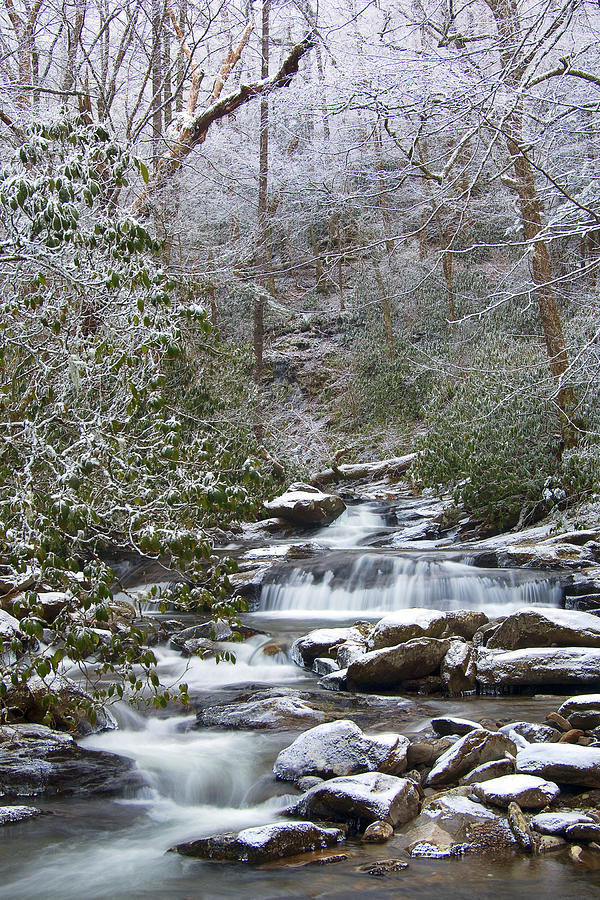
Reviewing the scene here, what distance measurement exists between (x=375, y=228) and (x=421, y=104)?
755 inches

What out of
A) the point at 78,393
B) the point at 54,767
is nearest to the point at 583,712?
the point at 54,767

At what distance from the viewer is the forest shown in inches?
154

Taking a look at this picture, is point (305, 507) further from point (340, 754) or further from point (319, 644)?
point (340, 754)

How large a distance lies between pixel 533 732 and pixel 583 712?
0.37 m

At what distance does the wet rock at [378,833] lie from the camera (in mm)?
3875

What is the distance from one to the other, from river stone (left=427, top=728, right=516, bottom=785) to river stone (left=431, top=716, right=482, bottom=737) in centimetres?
50

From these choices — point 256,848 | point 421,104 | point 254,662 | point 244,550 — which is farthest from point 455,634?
point 244,550

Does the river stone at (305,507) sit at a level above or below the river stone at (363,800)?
above

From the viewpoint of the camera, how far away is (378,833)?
3.90 meters

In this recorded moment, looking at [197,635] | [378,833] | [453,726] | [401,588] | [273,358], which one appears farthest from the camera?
[273,358]

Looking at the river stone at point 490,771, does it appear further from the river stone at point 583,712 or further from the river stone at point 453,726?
the river stone at point 583,712

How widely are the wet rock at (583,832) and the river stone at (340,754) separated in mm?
1113

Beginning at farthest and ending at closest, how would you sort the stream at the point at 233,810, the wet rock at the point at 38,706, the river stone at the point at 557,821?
the wet rock at the point at 38,706
the river stone at the point at 557,821
the stream at the point at 233,810

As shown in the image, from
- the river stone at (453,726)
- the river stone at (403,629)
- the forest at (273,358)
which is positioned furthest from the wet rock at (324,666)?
the river stone at (453,726)
